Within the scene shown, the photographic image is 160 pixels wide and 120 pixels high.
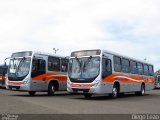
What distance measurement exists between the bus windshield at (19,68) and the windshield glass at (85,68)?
3.11 m

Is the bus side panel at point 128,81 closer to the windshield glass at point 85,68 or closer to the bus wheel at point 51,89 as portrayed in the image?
the windshield glass at point 85,68

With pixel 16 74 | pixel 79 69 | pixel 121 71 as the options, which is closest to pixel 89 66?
pixel 79 69

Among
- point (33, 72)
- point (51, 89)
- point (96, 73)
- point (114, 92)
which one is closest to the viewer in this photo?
point (96, 73)

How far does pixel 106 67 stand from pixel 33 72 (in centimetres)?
478

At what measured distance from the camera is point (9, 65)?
23062 millimetres

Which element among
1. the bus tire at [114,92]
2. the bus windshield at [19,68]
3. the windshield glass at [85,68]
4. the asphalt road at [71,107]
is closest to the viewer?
the asphalt road at [71,107]

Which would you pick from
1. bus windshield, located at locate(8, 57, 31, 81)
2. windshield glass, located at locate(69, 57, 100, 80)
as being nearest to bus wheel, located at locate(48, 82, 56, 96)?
bus windshield, located at locate(8, 57, 31, 81)

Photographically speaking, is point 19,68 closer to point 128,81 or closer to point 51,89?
point 51,89

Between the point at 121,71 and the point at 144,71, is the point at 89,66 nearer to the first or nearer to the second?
the point at 121,71

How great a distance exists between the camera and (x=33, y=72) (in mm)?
21984

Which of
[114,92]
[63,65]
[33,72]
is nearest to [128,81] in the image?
[114,92]

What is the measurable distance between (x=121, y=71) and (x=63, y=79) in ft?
14.9

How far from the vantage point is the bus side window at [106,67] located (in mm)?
20039

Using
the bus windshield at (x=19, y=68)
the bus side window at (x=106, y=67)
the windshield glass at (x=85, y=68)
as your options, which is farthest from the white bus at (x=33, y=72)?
the bus side window at (x=106, y=67)
